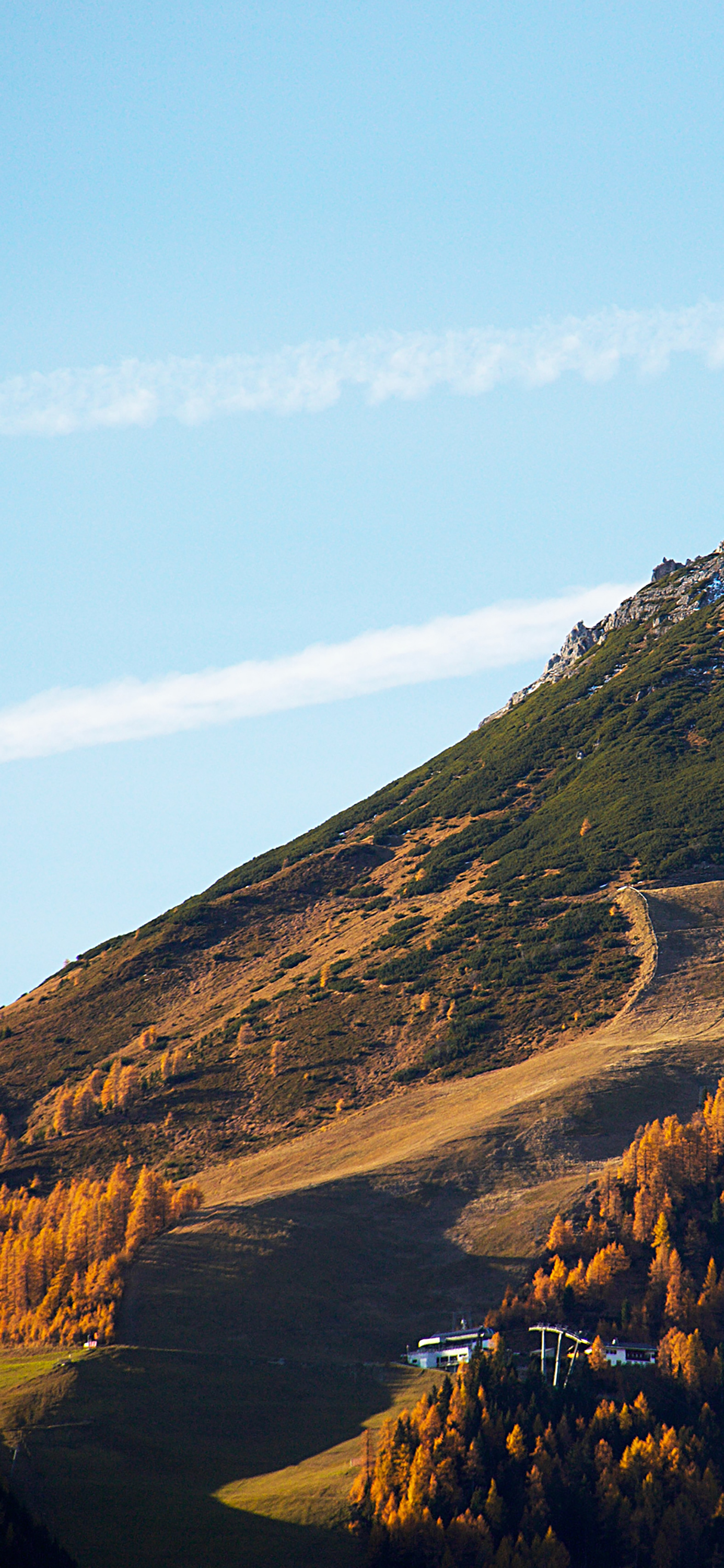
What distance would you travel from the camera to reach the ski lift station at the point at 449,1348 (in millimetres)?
73188

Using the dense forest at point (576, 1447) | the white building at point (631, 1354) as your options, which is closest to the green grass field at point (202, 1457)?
the dense forest at point (576, 1447)

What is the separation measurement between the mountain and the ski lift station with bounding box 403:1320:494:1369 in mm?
Answer: 32866

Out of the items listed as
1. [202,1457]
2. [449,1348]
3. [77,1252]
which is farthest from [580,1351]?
[77,1252]

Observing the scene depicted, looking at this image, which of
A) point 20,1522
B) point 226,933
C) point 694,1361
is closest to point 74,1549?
point 20,1522

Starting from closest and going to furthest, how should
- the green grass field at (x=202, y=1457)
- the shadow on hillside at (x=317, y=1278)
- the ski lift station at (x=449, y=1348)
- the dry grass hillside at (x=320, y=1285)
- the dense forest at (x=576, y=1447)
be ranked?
1. the green grass field at (x=202, y=1457)
2. the dense forest at (x=576, y=1447)
3. the dry grass hillside at (x=320, y=1285)
4. the ski lift station at (x=449, y=1348)
5. the shadow on hillside at (x=317, y=1278)

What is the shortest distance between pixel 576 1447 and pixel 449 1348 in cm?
1114

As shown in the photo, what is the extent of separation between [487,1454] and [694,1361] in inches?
519

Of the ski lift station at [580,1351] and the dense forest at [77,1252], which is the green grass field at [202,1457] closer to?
the dense forest at [77,1252]

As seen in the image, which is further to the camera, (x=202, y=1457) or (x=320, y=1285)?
(x=320, y=1285)

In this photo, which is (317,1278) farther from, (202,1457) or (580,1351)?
(580,1351)

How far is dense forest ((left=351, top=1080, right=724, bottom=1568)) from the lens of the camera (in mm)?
61906

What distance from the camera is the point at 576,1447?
214 ft

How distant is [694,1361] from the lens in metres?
70.7

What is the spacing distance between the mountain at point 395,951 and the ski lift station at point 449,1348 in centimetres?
3287
